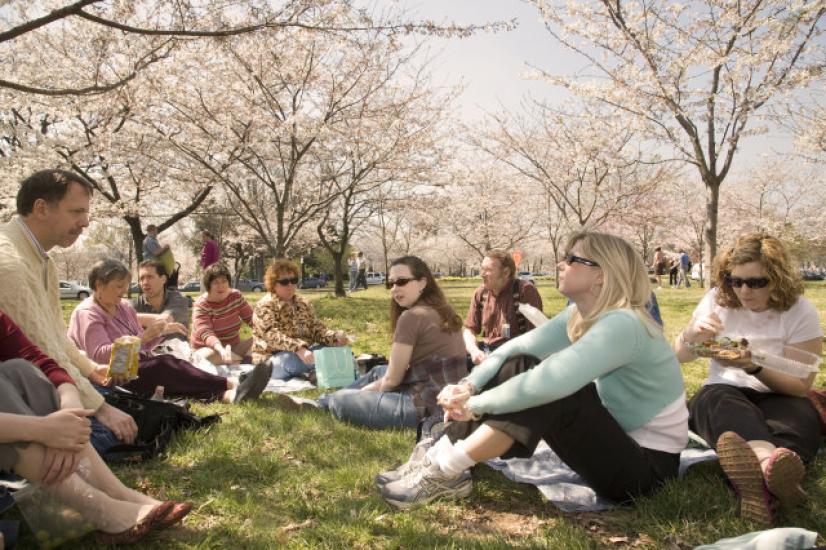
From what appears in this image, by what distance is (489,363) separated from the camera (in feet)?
9.19

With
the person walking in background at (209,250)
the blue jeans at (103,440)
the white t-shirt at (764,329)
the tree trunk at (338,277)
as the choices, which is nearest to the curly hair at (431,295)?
the white t-shirt at (764,329)

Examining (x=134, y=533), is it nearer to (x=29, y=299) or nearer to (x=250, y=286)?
(x=29, y=299)

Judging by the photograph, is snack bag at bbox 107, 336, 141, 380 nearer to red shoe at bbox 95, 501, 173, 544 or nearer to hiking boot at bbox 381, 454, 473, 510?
red shoe at bbox 95, 501, 173, 544

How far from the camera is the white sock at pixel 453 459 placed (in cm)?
250

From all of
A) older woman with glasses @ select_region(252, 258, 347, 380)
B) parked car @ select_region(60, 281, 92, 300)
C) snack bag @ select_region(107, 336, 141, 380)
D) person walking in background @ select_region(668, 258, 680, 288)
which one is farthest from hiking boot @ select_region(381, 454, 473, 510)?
parked car @ select_region(60, 281, 92, 300)

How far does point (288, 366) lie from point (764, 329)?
169 inches

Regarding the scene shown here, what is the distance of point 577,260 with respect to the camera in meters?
2.71

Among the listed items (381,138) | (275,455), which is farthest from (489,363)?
(381,138)

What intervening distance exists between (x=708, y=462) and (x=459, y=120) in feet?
57.8

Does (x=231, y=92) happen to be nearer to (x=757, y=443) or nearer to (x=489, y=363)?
(x=489, y=363)

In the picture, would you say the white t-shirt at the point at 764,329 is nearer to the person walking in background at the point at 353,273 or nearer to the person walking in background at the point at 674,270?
the person walking in background at the point at 353,273

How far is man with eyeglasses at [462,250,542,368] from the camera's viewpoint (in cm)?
555

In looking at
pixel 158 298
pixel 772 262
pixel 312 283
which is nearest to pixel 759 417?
pixel 772 262

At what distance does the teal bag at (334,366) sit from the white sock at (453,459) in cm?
277
